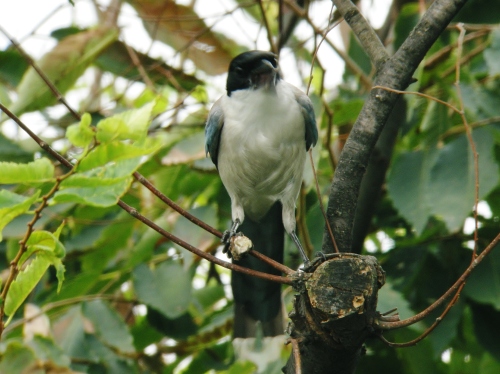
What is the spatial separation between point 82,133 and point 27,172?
0.16 metres

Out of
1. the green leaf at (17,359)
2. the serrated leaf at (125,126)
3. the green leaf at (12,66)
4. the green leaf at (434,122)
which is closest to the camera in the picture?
the serrated leaf at (125,126)

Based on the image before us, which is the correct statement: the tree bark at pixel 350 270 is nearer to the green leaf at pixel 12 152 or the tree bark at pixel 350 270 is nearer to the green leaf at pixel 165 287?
the green leaf at pixel 165 287

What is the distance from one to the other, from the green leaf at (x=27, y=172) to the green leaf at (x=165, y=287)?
2073mm

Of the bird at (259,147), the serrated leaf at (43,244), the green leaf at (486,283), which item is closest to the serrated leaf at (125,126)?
the serrated leaf at (43,244)

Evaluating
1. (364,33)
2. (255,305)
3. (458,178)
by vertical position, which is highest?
(364,33)

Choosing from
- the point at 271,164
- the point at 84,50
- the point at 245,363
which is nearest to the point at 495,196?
the point at 271,164

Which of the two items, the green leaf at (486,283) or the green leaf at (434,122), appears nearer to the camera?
the green leaf at (486,283)

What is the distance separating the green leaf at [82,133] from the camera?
5.19ft

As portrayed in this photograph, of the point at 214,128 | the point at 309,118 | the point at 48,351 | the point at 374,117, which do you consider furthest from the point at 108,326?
the point at 374,117

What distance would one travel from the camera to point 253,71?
362 cm

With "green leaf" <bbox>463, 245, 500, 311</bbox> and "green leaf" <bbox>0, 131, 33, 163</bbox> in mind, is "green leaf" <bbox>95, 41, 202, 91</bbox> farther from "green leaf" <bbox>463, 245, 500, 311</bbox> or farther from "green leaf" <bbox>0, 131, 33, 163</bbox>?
"green leaf" <bbox>463, 245, 500, 311</bbox>

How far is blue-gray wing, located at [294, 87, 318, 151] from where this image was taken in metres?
3.66

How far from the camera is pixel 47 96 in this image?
4023 mm

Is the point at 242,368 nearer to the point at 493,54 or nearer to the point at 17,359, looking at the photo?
the point at 17,359
